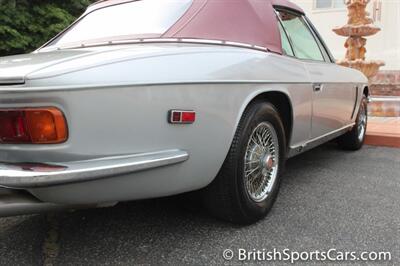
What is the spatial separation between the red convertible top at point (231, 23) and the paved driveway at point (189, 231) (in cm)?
114

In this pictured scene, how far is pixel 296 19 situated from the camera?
3.81m

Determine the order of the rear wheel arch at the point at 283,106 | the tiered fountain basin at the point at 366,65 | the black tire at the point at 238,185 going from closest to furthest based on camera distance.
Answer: the black tire at the point at 238,185 → the rear wheel arch at the point at 283,106 → the tiered fountain basin at the point at 366,65

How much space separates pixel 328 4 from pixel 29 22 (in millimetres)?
9619

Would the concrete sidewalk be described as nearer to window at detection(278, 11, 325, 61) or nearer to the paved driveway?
window at detection(278, 11, 325, 61)

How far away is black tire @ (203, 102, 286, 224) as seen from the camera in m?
2.46

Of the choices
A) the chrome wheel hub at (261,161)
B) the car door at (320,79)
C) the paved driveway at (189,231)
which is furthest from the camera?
the car door at (320,79)

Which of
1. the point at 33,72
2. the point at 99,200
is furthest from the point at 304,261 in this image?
the point at 33,72

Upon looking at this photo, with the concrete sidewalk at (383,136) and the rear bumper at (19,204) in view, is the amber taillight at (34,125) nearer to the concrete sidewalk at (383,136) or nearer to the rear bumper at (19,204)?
the rear bumper at (19,204)

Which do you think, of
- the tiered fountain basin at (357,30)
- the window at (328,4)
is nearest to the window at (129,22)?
the tiered fountain basin at (357,30)

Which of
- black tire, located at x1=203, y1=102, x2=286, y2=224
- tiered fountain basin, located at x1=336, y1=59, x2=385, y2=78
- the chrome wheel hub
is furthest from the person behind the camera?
tiered fountain basin, located at x1=336, y1=59, x2=385, y2=78

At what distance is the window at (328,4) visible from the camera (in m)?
14.1

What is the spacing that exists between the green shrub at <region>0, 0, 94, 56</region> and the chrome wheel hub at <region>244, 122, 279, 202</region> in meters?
6.86

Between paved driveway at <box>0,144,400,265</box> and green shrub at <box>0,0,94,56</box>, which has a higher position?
green shrub at <box>0,0,94,56</box>

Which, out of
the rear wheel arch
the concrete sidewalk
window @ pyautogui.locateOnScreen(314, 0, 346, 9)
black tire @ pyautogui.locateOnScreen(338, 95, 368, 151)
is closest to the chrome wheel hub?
the rear wheel arch
